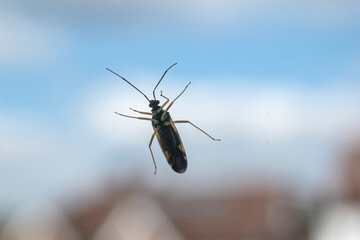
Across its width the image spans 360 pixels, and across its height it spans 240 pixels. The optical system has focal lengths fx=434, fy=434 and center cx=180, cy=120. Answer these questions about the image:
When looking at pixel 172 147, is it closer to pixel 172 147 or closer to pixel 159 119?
pixel 172 147

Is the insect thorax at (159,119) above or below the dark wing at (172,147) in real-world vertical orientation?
above

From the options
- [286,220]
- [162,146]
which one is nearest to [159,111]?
[162,146]

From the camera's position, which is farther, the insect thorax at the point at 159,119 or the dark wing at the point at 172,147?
the insect thorax at the point at 159,119

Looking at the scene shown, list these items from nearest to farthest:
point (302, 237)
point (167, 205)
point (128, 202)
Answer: point (167, 205) < point (128, 202) < point (302, 237)

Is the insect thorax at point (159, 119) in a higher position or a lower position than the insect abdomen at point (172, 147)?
higher

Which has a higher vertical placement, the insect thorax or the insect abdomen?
the insect thorax

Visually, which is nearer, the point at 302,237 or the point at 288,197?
the point at 288,197

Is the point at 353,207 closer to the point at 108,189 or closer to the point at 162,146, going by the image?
the point at 108,189

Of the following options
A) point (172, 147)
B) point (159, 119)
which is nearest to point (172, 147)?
point (172, 147)

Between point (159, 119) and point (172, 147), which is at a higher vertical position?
point (159, 119)

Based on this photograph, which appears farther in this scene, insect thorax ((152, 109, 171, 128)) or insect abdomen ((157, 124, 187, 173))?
insect thorax ((152, 109, 171, 128))

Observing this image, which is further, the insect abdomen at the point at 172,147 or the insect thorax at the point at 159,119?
the insect thorax at the point at 159,119
